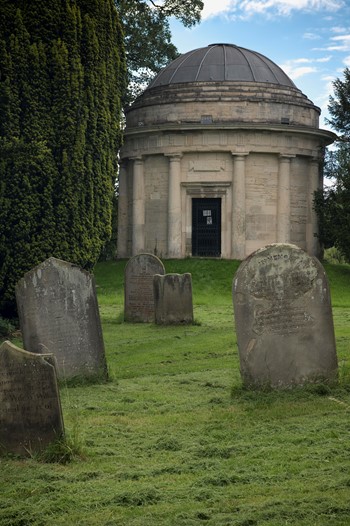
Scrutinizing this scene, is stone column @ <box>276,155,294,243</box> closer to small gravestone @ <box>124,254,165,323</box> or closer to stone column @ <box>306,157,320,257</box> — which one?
stone column @ <box>306,157,320,257</box>

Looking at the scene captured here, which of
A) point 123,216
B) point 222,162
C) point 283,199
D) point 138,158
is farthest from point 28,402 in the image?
point 123,216

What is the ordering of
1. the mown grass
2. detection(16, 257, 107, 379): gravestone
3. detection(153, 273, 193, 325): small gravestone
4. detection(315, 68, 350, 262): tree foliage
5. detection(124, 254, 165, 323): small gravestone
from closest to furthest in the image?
the mown grass
detection(16, 257, 107, 379): gravestone
detection(153, 273, 193, 325): small gravestone
detection(124, 254, 165, 323): small gravestone
detection(315, 68, 350, 262): tree foliage

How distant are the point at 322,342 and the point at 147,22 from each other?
26.2m

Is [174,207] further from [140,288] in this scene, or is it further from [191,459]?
[191,459]

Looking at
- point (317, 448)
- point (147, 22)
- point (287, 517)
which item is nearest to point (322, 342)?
point (317, 448)

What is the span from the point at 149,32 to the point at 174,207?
781 centimetres

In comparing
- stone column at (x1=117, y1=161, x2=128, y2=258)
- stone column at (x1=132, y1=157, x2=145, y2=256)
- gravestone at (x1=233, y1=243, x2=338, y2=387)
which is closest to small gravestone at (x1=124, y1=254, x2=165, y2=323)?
gravestone at (x1=233, y1=243, x2=338, y2=387)

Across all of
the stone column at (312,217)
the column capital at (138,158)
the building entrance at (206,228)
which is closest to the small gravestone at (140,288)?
the building entrance at (206,228)

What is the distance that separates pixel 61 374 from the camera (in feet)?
34.3

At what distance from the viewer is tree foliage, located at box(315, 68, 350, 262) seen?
29875 millimetres

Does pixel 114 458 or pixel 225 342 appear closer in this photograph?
pixel 114 458

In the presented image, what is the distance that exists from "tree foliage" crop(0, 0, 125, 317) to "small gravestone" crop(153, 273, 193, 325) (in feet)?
5.73

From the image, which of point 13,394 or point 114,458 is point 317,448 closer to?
point 114,458

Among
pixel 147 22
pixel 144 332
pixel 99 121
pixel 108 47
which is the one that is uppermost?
pixel 147 22
